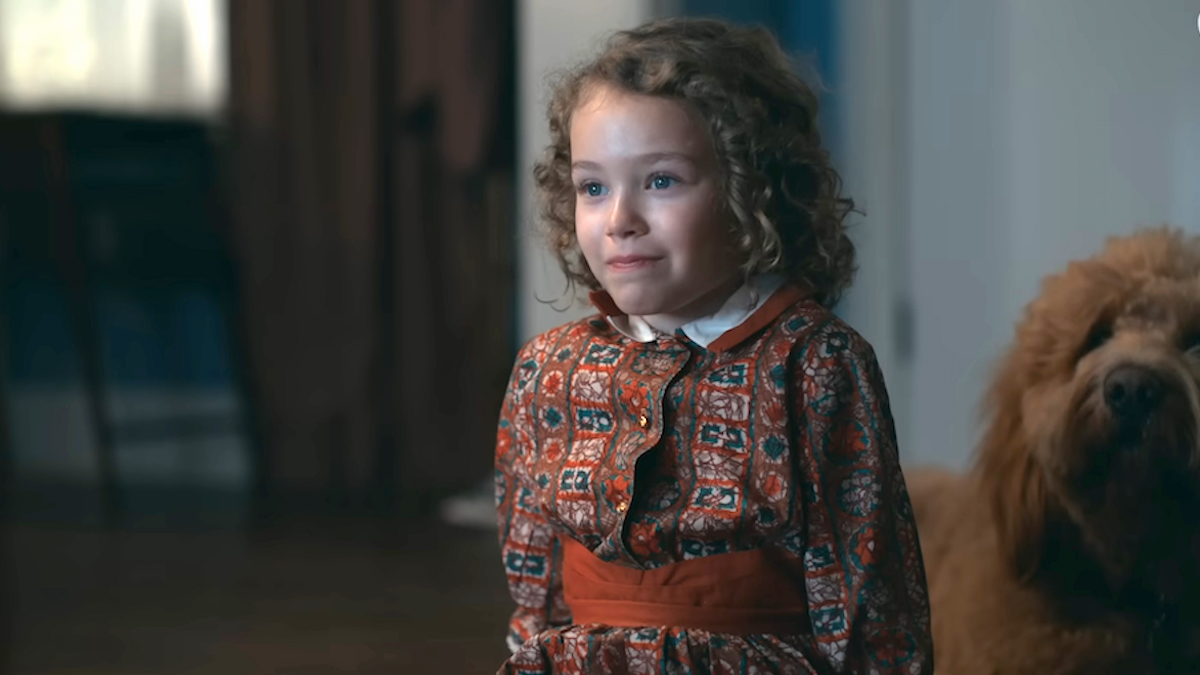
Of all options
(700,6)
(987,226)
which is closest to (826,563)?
(987,226)

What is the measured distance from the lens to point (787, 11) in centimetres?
278

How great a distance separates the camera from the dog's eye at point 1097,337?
1119mm

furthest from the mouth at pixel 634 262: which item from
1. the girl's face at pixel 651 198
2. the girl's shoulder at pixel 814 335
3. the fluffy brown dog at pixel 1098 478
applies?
the fluffy brown dog at pixel 1098 478

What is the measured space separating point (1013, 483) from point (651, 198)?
0.42 metres

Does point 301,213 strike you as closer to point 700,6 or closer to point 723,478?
point 700,6

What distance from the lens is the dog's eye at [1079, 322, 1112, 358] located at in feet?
3.67

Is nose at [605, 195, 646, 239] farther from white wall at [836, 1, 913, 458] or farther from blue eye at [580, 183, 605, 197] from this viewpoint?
white wall at [836, 1, 913, 458]

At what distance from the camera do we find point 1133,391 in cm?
103

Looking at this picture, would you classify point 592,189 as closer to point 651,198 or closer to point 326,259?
point 651,198

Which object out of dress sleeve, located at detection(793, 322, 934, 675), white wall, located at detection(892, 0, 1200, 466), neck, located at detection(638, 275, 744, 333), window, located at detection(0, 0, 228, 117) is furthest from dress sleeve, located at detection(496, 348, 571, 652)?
window, located at detection(0, 0, 228, 117)

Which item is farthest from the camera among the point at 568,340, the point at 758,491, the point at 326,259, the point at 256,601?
the point at 326,259

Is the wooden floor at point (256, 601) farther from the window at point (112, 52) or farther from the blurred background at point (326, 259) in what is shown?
the window at point (112, 52)

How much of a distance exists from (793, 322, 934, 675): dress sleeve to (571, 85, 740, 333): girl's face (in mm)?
114

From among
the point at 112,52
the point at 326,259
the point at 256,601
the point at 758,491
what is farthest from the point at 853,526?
the point at 112,52
